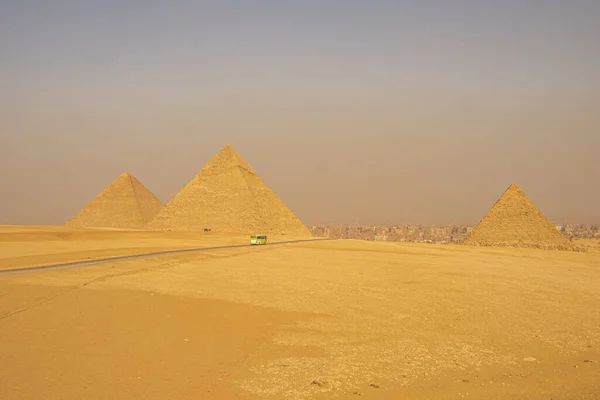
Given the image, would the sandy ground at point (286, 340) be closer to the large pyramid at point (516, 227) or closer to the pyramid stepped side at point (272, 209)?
the large pyramid at point (516, 227)

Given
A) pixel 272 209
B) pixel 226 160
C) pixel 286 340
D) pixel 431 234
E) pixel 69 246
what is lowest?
pixel 431 234

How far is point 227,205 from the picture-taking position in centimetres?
6769

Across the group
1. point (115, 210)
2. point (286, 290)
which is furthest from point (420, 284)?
point (115, 210)

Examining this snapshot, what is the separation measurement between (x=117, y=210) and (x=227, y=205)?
26.5 meters

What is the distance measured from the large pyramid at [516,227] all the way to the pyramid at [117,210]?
56875mm

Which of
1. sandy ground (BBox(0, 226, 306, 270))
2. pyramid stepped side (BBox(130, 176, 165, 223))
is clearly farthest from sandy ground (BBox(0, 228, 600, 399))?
pyramid stepped side (BBox(130, 176, 165, 223))

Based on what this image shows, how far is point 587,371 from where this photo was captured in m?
6.32

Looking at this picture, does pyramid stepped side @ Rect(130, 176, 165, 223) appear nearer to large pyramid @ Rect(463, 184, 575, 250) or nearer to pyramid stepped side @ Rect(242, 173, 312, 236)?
pyramid stepped side @ Rect(242, 173, 312, 236)

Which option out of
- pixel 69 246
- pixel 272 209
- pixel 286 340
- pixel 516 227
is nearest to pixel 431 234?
pixel 272 209

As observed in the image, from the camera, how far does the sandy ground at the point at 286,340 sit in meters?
5.46

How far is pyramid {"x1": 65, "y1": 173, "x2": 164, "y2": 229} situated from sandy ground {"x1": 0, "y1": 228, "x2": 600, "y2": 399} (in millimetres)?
71560

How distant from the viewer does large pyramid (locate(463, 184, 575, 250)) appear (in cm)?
4775

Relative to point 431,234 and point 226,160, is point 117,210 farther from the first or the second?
point 431,234

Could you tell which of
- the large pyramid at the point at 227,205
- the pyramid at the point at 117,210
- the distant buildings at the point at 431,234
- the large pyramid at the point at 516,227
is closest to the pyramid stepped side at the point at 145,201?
the pyramid at the point at 117,210
